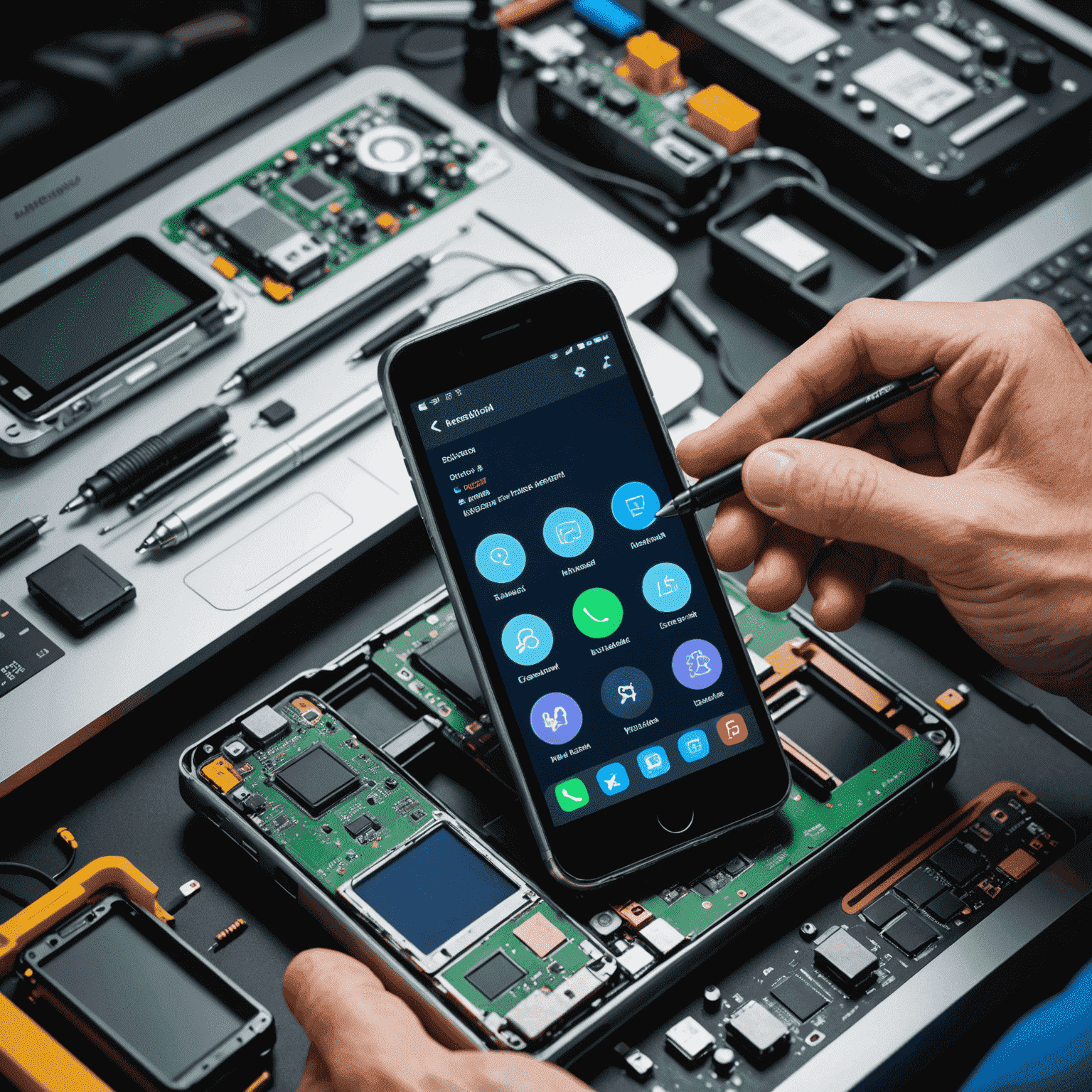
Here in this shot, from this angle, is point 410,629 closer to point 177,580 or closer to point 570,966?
point 177,580

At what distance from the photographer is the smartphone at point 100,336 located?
1876mm

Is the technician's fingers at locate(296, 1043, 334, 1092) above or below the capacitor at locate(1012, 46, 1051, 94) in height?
below

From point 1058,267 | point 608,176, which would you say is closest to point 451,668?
point 608,176

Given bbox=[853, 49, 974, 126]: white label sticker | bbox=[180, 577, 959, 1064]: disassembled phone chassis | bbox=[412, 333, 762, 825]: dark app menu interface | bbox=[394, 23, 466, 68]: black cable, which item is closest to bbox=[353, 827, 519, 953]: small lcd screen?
bbox=[180, 577, 959, 1064]: disassembled phone chassis

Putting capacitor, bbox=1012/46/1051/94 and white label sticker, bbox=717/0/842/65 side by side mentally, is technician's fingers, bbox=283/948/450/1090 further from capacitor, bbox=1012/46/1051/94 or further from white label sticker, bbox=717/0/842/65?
capacitor, bbox=1012/46/1051/94

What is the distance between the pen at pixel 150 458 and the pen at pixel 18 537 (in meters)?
0.05

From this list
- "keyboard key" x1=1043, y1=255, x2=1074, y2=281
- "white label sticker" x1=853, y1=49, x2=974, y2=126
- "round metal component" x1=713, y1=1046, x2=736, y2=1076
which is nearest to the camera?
"round metal component" x1=713, y1=1046, x2=736, y2=1076

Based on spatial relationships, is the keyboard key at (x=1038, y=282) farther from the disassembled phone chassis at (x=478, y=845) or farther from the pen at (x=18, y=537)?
the pen at (x=18, y=537)

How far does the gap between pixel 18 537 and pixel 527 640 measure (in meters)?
0.71

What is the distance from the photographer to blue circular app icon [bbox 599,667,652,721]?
1549 millimetres

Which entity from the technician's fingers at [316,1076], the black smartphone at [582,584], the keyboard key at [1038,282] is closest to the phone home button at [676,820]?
the black smartphone at [582,584]

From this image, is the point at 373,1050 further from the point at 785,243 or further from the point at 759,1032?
the point at 785,243

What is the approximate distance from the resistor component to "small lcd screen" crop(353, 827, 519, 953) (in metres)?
0.20

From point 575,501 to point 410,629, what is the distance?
0.99ft
